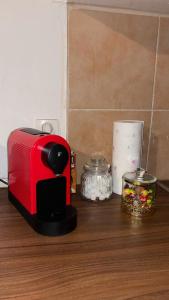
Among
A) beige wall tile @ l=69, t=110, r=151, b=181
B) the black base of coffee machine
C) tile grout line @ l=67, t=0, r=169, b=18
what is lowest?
the black base of coffee machine

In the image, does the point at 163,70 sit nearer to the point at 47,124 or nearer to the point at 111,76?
the point at 111,76

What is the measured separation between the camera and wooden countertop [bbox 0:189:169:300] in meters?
0.48

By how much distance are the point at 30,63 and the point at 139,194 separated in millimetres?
496

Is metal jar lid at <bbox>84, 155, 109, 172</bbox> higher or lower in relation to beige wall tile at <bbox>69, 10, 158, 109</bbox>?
lower

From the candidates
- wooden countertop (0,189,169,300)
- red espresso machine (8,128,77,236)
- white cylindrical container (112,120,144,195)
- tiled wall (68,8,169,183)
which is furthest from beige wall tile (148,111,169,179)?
red espresso machine (8,128,77,236)

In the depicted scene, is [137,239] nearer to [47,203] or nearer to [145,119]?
[47,203]

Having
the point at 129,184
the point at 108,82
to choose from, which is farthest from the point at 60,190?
the point at 108,82

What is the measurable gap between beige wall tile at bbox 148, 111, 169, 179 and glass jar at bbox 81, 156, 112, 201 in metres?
0.25

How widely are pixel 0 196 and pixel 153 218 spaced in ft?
1.46

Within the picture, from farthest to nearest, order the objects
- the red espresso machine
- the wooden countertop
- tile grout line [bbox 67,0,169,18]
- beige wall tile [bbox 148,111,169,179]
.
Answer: beige wall tile [bbox 148,111,169,179] < tile grout line [bbox 67,0,169,18] < the red espresso machine < the wooden countertop

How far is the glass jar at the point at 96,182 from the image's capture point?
2.74 ft

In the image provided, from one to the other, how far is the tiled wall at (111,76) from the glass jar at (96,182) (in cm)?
12

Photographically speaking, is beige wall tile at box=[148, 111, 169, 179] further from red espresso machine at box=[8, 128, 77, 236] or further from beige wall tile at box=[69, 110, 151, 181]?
red espresso machine at box=[8, 128, 77, 236]

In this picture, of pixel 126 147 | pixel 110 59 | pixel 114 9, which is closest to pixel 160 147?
pixel 126 147
